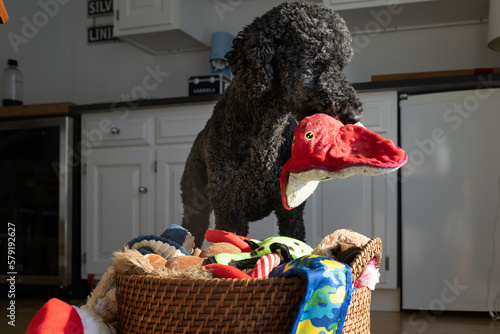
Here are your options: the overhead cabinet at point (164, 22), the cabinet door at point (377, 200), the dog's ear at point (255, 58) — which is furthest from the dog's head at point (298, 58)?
the overhead cabinet at point (164, 22)

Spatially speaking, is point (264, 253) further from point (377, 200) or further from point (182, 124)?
point (182, 124)

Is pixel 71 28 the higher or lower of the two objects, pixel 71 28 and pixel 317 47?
the higher

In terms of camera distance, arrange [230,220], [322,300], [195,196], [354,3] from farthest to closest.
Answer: [354,3], [195,196], [230,220], [322,300]

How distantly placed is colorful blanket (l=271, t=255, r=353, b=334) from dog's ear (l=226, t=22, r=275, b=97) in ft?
1.53

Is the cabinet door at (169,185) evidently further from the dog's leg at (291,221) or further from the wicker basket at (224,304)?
the wicker basket at (224,304)

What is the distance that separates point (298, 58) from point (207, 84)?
Result: 1729 mm

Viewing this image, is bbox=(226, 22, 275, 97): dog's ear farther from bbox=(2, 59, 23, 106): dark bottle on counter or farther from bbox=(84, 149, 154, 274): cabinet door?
bbox=(2, 59, 23, 106): dark bottle on counter

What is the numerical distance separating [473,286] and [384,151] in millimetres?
1570

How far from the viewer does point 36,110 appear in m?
2.60

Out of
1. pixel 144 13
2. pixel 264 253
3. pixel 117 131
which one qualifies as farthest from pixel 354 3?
pixel 264 253

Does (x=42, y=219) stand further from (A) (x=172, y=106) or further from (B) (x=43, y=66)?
(B) (x=43, y=66)

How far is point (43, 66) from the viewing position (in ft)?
11.0

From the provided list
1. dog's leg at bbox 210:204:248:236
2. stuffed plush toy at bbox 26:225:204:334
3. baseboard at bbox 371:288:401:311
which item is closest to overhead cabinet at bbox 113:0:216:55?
baseboard at bbox 371:288:401:311

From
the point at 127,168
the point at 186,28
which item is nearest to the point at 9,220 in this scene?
the point at 127,168
